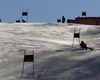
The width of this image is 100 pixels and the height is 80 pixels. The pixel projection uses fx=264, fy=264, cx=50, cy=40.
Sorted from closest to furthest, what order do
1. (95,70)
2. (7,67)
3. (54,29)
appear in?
(95,70)
(7,67)
(54,29)

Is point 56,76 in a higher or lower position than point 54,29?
lower

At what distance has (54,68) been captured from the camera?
10797 millimetres

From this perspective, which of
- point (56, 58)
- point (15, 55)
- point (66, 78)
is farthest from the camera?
point (15, 55)

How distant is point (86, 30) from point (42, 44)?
821cm

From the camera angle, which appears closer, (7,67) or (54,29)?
(7,67)

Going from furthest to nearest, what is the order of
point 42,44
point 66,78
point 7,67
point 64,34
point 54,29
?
point 54,29
point 64,34
point 42,44
point 7,67
point 66,78

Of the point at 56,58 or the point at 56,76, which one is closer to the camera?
the point at 56,76

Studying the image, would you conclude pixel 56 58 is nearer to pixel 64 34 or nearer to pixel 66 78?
pixel 66 78

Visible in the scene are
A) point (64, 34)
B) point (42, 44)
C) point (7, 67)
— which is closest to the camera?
point (7, 67)

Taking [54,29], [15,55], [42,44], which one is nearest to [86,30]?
[54,29]

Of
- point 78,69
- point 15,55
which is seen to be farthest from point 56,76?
point 15,55

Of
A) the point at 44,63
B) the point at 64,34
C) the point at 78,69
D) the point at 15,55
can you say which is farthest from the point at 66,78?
the point at 64,34

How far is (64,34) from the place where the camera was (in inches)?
851

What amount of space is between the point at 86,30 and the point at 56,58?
11.8m
